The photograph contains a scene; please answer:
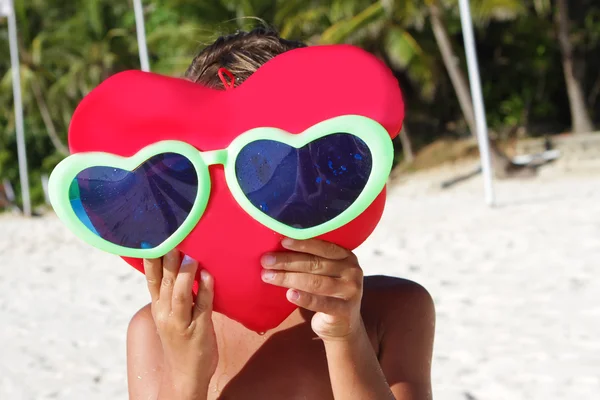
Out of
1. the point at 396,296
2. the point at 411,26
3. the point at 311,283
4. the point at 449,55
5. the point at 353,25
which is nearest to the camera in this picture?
the point at 311,283

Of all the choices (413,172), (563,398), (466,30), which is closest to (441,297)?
(563,398)

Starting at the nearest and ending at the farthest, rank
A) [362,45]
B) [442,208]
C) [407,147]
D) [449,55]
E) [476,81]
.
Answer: [476,81] < [442,208] < [449,55] < [362,45] < [407,147]

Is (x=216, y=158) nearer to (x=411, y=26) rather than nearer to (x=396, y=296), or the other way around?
(x=396, y=296)

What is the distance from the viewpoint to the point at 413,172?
1577 cm

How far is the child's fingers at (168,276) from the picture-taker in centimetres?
94

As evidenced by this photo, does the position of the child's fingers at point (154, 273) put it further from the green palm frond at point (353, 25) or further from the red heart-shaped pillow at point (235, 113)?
the green palm frond at point (353, 25)

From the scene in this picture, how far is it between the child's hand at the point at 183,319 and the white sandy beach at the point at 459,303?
216 centimetres

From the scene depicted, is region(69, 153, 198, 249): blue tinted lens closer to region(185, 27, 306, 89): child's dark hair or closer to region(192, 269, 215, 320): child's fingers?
region(192, 269, 215, 320): child's fingers

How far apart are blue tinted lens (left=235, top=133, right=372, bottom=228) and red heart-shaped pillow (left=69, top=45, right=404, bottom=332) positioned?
3 centimetres

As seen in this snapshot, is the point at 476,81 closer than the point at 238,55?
No

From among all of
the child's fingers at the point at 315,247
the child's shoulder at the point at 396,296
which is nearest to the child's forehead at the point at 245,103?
the child's fingers at the point at 315,247

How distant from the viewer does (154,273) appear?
962 mm

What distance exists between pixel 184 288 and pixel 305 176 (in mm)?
209

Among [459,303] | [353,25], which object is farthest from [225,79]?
[353,25]
